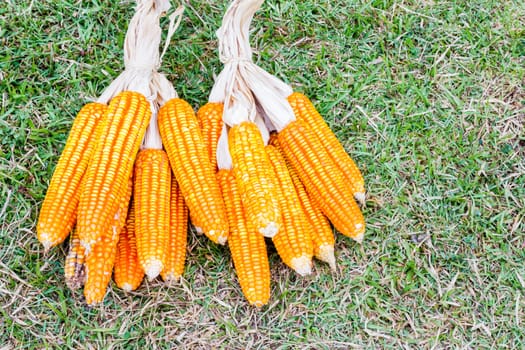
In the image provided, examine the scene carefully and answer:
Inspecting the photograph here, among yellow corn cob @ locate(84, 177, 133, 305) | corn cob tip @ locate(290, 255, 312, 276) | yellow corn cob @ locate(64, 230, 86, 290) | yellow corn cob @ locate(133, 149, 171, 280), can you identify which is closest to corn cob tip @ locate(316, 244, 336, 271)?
corn cob tip @ locate(290, 255, 312, 276)

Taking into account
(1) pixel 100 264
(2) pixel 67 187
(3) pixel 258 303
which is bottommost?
(3) pixel 258 303

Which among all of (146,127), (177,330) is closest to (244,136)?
(146,127)

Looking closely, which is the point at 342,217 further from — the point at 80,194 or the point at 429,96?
the point at 80,194

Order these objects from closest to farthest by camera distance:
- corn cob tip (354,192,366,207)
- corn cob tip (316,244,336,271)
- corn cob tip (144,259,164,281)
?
corn cob tip (144,259,164,281) < corn cob tip (316,244,336,271) < corn cob tip (354,192,366,207)

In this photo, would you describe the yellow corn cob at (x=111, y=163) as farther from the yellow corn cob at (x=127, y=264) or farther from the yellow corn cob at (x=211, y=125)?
the yellow corn cob at (x=211, y=125)

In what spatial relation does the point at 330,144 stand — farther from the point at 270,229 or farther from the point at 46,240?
the point at 46,240

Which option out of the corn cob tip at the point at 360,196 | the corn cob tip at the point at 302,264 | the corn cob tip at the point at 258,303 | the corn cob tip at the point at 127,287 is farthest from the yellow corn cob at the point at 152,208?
the corn cob tip at the point at 360,196

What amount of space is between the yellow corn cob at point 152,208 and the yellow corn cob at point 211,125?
0.93 ft

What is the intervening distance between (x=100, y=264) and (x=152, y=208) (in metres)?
0.43

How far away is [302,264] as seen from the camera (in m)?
3.30

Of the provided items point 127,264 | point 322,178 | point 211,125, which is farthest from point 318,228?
point 127,264

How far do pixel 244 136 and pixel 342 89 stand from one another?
3.60 feet

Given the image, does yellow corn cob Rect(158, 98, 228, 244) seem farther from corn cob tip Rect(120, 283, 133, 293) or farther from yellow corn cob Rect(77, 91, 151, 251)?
corn cob tip Rect(120, 283, 133, 293)

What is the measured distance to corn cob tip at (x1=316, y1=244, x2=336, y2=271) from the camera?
3.42m
